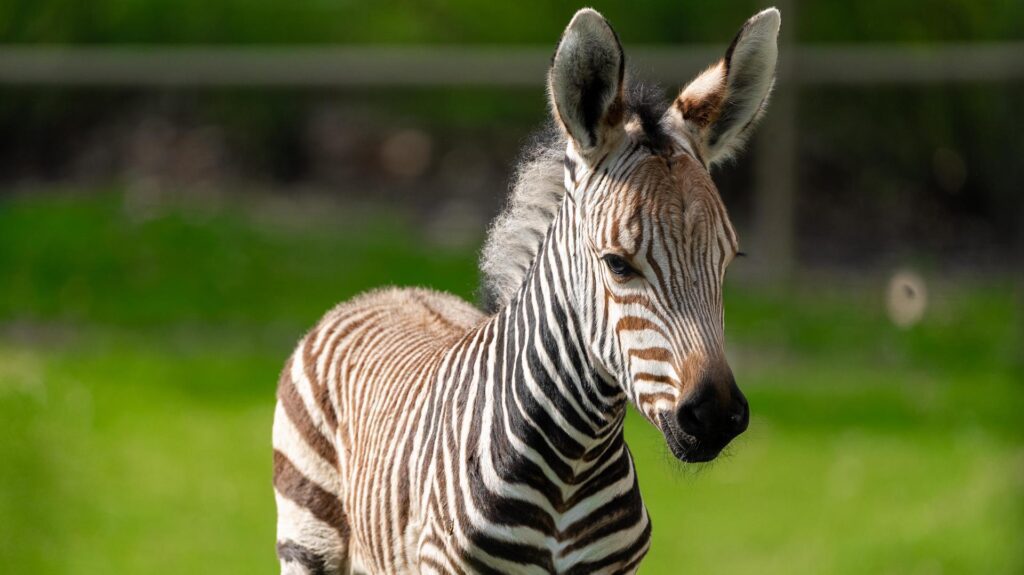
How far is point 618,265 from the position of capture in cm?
330

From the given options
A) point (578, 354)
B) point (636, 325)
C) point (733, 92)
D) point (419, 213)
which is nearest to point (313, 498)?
point (578, 354)

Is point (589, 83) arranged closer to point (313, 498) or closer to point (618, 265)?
point (618, 265)

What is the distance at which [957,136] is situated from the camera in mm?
13047

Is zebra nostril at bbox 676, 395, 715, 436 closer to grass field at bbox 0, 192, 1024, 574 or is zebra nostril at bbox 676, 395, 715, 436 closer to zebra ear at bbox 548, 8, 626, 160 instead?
zebra ear at bbox 548, 8, 626, 160

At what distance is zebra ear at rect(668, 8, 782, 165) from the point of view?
141 inches

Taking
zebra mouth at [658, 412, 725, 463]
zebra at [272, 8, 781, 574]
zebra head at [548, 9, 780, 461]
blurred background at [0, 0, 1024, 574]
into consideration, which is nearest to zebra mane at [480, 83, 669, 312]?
zebra at [272, 8, 781, 574]

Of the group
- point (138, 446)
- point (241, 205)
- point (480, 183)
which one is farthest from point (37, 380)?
point (480, 183)

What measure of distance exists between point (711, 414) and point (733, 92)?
1.00m

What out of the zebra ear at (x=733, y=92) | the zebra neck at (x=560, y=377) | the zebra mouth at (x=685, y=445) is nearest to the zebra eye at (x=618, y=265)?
the zebra neck at (x=560, y=377)

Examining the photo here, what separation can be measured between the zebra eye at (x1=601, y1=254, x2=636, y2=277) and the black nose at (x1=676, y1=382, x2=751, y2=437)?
35 cm

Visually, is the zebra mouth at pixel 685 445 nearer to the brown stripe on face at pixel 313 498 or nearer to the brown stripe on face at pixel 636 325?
the brown stripe on face at pixel 636 325

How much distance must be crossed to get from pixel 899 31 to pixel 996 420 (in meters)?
4.23

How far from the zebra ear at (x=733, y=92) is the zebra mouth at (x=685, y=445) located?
80 cm

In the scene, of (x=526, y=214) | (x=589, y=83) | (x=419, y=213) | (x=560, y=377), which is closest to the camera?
(x=589, y=83)
